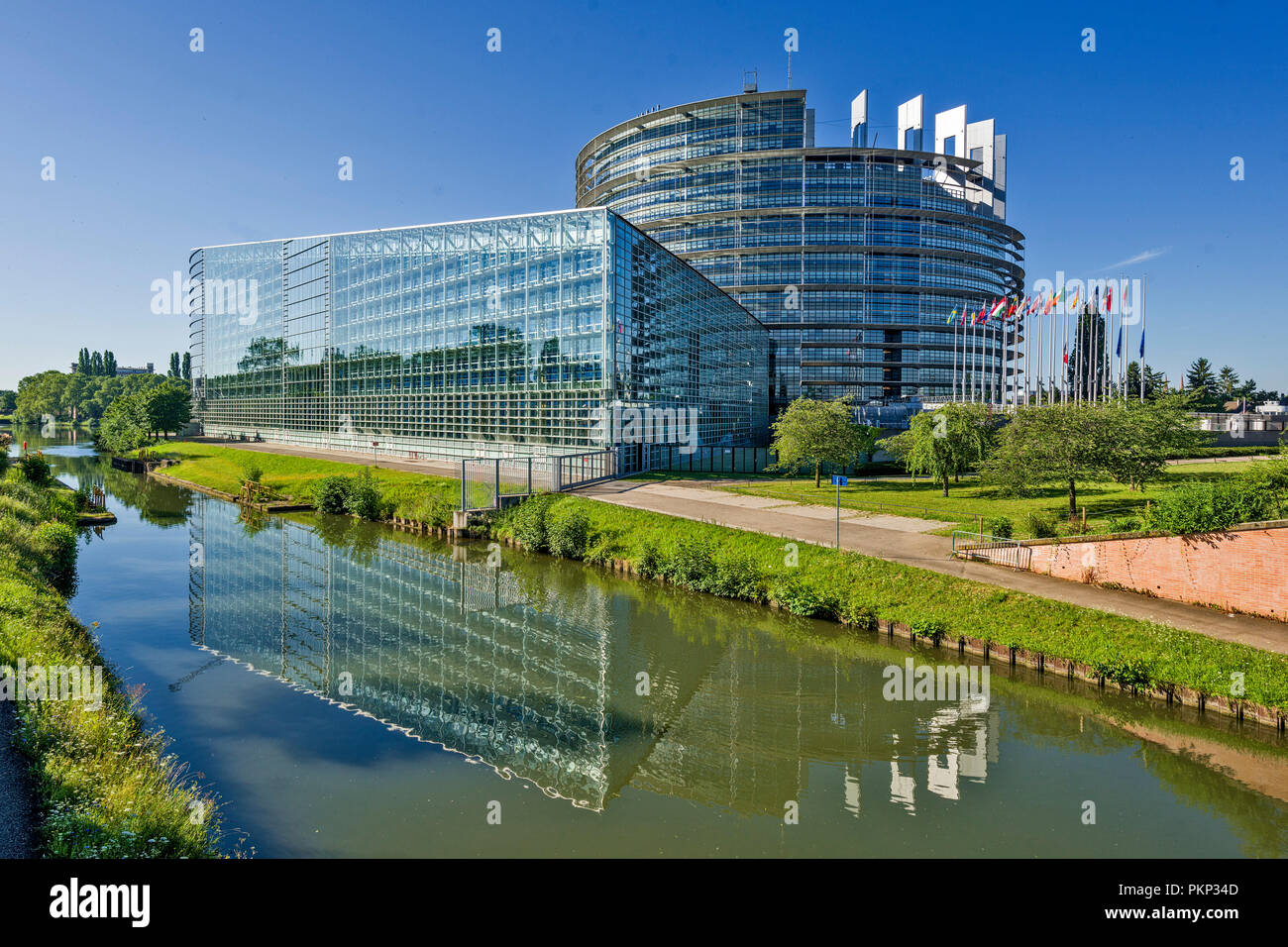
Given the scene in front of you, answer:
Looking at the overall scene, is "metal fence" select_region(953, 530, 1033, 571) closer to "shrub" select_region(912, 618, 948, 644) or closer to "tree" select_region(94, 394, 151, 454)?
"shrub" select_region(912, 618, 948, 644)

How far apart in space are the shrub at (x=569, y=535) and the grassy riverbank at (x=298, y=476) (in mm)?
8163

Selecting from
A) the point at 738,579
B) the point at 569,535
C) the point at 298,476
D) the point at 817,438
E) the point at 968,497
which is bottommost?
the point at 738,579

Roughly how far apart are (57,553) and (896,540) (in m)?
32.2

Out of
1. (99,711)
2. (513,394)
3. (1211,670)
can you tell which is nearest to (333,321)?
(513,394)

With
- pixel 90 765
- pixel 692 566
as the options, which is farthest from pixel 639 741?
pixel 692 566

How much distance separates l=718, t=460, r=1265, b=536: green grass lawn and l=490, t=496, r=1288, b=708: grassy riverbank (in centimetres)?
566

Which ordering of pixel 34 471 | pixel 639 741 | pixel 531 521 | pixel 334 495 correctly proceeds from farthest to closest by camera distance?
pixel 334 495 < pixel 34 471 < pixel 531 521 < pixel 639 741

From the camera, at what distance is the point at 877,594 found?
2064cm

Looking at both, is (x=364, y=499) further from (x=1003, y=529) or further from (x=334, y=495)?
(x=1003, y=529)

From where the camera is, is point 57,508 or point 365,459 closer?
point 57,508

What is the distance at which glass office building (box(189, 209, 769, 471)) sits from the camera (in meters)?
43.1

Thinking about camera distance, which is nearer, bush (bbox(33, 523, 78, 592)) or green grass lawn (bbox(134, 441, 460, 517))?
bush (bbox(33, 523, 78, 592))

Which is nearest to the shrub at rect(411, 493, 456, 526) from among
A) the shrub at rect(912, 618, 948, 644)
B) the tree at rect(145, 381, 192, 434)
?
the shrub at rect(912, 618, 948, 644)
